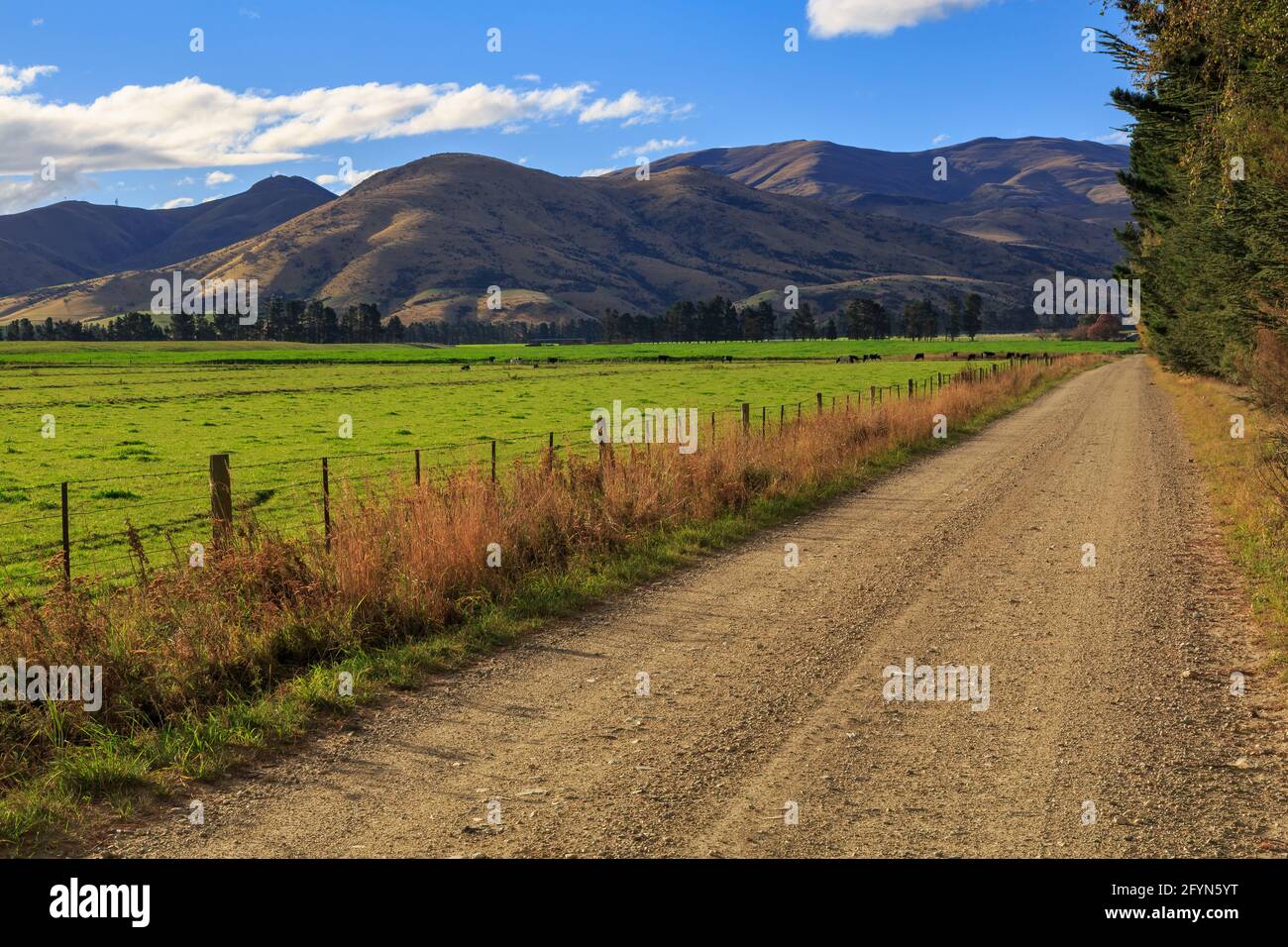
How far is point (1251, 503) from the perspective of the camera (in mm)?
15398

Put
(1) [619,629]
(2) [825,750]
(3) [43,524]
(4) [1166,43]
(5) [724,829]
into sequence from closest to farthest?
(5) [724,829] < (2) [825,750] < (1) [619,629] < (4) [1166,43] < (3) [43,524]

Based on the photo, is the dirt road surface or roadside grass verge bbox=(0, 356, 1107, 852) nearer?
the dirt road surface

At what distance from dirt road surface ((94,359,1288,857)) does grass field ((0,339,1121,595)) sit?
3.74m

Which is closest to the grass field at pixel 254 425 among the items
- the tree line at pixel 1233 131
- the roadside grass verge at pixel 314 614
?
the roadside grass verge at pixel 314 614

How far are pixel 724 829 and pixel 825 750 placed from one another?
1.49 metres

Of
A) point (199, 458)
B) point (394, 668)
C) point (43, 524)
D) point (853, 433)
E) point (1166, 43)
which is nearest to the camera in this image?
point (394, 668)

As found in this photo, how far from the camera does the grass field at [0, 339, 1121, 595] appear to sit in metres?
19.2

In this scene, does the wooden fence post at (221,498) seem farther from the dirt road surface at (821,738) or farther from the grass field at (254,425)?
the dirt road surface at (821,738)

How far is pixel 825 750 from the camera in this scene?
22.8 ft

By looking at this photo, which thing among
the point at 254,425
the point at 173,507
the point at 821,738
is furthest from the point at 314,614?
the point at 254,425

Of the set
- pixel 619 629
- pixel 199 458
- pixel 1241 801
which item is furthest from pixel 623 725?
pixel 199 458

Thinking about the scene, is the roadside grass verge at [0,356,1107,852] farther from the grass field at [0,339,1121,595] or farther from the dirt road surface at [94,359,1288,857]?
the grass field at [0,339,1121,595]

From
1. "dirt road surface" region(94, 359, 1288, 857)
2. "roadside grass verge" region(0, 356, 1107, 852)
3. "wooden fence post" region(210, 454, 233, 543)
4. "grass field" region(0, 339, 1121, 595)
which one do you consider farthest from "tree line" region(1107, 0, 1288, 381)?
"wooden fence post" region(210, 454, 233, 543)
